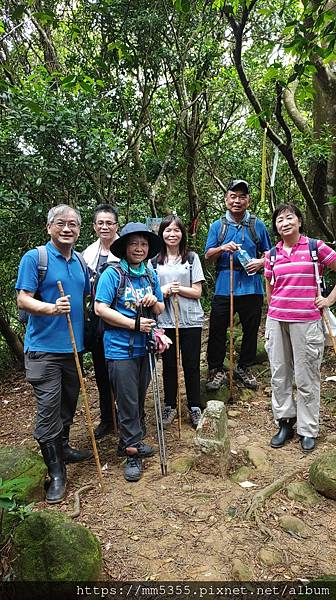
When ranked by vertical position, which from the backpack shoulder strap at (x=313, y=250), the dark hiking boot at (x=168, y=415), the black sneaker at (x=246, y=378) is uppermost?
the backpack shoulder strap at (x=313, y=250)

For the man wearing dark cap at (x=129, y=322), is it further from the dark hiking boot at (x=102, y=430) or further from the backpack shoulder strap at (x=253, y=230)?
the backpack shoulder strap at (x=253, y=230)

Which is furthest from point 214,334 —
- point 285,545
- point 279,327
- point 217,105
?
point 217,105

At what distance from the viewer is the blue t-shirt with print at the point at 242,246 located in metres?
5.14

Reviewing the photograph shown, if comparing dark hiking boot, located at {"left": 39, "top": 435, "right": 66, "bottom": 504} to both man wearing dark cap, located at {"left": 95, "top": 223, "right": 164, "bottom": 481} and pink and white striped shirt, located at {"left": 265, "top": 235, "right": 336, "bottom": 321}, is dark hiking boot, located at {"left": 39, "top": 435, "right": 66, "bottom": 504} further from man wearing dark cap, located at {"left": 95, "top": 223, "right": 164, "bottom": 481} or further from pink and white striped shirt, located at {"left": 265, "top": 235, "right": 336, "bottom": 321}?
pink and white striped shirt, located at {"left": 265, "top": 235, "right": 336, "bottom": 321}

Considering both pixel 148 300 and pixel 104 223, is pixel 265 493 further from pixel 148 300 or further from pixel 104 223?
pixel 104 223

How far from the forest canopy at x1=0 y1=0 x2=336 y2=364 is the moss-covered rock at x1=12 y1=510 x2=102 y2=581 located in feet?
9.84

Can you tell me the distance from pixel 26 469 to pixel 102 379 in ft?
4.53

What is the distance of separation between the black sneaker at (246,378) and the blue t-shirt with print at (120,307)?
83.6 inches

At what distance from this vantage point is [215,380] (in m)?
5.46

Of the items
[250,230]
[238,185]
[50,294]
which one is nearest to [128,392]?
[50,294]

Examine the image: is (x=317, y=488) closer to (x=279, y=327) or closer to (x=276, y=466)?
(x=276, y=466)

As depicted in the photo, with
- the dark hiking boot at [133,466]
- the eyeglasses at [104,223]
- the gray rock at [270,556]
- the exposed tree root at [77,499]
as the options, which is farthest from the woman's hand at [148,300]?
the gray rock at [270,556]

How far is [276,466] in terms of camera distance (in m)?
4.07

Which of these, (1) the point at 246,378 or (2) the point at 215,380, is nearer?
(2) the point at 215,380
